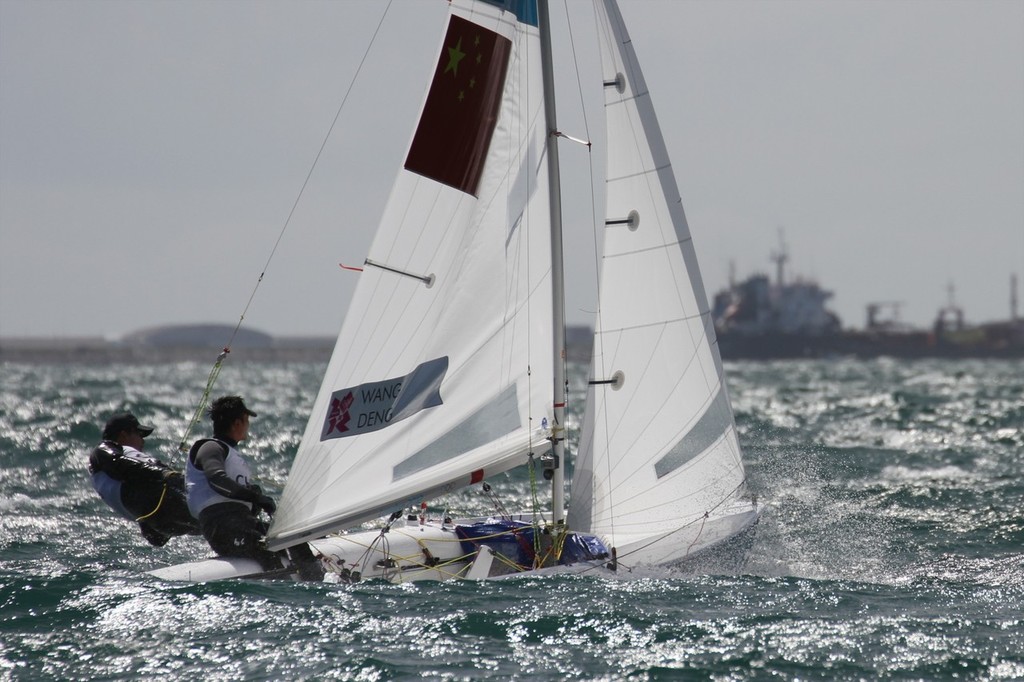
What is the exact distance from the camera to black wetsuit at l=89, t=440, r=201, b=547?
26.5 feet

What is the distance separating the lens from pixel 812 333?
109750mm

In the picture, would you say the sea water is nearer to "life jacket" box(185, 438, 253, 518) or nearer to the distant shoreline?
"life jacket" box(185, 438, 253, 518)

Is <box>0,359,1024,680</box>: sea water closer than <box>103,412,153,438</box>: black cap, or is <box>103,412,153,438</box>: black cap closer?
<box>0,359,1024,680</box>: sea water

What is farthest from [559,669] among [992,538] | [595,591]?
[992,538]

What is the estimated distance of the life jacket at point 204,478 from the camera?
7.38 meters

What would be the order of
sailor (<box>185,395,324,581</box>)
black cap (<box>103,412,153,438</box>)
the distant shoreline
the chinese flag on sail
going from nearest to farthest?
sailor (<box>185,395,324,581</box>)
the chinese flag on sail
black cap (<box>103,412,153,438</box>)
the distant shoreline

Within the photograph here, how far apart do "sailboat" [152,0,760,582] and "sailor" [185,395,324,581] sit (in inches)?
5.6

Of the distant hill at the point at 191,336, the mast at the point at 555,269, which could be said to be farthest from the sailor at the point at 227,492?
the distant hill at the point at 191,336

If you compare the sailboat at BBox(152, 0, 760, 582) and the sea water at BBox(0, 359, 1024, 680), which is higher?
the sailboat at BBox(152, 0, 760, 582)

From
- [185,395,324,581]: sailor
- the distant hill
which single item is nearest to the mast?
[185,395,324,581]: sailor

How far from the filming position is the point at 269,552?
762 centimetres

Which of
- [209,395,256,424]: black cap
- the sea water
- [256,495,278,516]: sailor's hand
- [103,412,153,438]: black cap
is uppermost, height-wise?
[209,395,256,424]: black cap

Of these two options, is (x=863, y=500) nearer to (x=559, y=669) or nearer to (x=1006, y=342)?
(x=559, y=669)

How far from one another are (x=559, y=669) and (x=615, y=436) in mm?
2666
